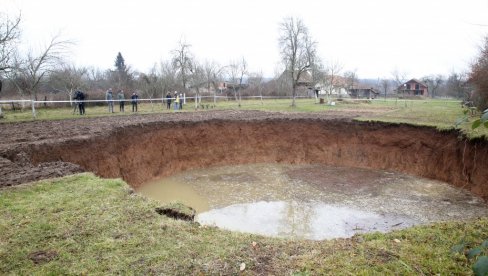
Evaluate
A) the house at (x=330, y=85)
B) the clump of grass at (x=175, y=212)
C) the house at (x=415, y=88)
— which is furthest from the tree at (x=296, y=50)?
the house at (x=415, y=88)

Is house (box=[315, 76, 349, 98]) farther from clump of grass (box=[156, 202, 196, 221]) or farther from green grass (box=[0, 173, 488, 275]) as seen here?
green grass (box=[0, 173, 488, 275])

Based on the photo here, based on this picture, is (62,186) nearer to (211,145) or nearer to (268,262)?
(268,262)

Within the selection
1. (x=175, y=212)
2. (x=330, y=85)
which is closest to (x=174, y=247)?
(x=175, y=212)

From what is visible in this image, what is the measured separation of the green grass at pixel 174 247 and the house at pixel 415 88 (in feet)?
246

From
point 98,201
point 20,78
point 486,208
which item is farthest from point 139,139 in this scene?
point 20,78

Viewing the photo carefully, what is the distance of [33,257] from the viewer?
13.6ft

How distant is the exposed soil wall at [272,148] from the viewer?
38.7ft

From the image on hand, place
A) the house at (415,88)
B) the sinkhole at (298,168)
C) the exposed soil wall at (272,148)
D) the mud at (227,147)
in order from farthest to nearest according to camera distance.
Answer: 1. the house at (415,88)
2. the exposed soil wall at (272,148)
3. the mud at (227,147)
4. the sinkhole at (298,168)

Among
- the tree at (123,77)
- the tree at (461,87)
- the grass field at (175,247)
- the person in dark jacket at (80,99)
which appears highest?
the tree at (123,77)

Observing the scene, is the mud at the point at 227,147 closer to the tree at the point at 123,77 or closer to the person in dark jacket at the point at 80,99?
the person in dark jacket at the point at 80,99

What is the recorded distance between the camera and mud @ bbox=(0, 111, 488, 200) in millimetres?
10625

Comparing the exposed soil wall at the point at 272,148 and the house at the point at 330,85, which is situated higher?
the house at the point at 330,85

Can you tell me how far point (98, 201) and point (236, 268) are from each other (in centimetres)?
340

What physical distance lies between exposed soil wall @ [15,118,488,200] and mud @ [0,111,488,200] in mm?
38
